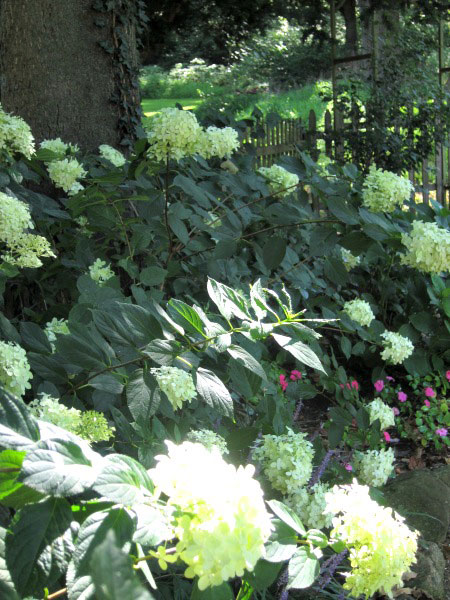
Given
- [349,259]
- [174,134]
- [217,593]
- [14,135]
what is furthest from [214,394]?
[349,259]

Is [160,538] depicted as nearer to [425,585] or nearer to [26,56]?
[425,585]

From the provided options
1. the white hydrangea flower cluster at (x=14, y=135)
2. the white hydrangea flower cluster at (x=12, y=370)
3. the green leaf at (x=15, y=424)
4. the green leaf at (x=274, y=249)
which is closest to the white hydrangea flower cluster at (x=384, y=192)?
the green leaf at (x=274, y=249)

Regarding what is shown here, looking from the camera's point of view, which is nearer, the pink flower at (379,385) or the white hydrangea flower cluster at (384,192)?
the white hydrangea flower cluster at (384,192)

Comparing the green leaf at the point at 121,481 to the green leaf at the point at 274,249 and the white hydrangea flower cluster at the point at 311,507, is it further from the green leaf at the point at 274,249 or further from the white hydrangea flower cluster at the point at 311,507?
the green leaf at the point at 274,249

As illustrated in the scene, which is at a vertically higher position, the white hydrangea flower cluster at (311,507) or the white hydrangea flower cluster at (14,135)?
the white hydrangea flower cluster at (14,135)

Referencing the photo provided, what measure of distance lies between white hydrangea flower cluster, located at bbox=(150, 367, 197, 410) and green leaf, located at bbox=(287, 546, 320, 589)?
56 cm

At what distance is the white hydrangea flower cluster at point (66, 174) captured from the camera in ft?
9.48

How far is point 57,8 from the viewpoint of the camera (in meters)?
3.64

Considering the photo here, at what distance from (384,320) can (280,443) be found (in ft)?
7.33

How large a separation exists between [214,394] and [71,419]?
287 millimetres

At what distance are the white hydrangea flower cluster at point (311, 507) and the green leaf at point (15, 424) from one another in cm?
98

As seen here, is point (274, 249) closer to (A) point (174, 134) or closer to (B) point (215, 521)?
(A) point (174, 134)

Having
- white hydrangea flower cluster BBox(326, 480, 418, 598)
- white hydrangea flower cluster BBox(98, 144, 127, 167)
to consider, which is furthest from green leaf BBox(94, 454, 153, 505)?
white hydrangea flower cluster BBox(98, 144, 127, 167)

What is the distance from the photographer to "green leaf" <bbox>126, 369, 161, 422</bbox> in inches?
58.4
